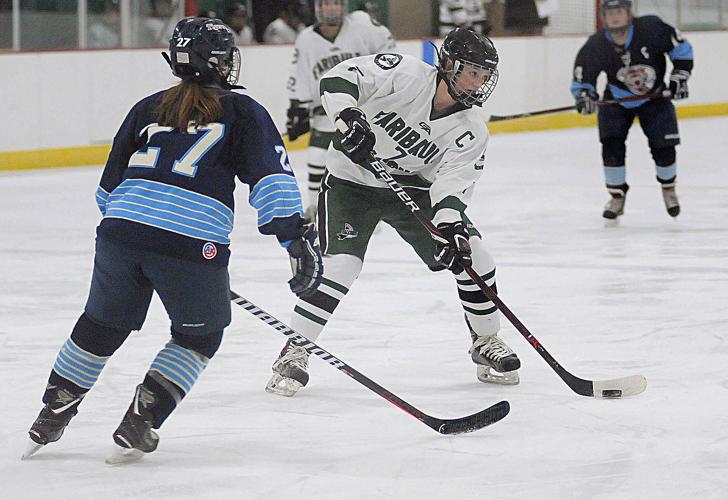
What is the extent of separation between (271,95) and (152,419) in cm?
648

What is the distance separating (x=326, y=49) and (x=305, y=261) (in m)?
3.66

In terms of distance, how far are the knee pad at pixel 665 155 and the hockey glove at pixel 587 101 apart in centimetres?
34

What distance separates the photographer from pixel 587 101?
226 inches

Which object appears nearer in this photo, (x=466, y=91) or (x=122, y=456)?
(x=122, y=456)

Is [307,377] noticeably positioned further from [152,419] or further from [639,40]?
[639,40]

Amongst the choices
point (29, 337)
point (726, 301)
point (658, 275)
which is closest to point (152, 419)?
point (29, 337)

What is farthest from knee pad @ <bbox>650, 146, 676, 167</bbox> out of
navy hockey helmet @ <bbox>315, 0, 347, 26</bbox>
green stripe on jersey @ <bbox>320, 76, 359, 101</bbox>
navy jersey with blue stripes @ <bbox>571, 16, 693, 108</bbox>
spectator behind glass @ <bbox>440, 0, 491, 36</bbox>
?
spectator behind glass @ <bbox>440, 0, 491, 36</bbox>

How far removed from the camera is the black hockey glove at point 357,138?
2967mm

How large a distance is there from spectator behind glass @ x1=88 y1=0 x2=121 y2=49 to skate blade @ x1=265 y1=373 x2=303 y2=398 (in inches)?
208

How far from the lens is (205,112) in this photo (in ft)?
7.91

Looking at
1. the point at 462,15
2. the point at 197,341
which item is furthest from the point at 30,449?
the point at 462,15

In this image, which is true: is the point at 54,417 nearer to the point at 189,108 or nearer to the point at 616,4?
the point at 189,108

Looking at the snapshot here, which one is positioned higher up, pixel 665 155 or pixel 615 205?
pixel 665 155

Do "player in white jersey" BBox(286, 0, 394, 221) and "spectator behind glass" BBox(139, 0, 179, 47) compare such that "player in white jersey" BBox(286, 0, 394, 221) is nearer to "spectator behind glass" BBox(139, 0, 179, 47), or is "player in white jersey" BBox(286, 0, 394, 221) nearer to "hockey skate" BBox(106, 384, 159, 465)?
"spectator behind glass" BBox(139, 0, 179, 47)
